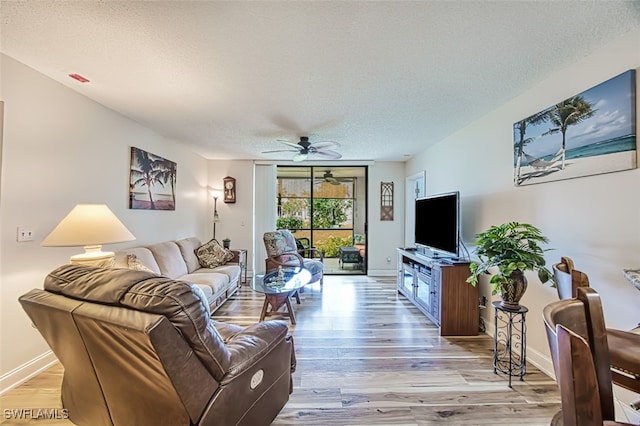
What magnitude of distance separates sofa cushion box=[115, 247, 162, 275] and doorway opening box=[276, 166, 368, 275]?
2.98 metres

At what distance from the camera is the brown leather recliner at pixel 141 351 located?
104cm

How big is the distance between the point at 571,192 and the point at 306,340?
2673mm

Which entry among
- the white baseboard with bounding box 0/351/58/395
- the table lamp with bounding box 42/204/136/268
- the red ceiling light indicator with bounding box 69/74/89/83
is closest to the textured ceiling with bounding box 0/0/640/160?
the red ceiling light indicator with bounding box 69/74/89/83

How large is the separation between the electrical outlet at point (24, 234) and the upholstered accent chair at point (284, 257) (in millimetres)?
2828

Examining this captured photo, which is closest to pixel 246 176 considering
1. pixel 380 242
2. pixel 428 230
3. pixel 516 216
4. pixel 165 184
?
pixel 165 184

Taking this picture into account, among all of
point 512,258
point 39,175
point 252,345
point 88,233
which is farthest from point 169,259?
point 512,258

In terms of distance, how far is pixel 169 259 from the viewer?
356cm

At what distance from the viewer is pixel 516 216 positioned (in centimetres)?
263

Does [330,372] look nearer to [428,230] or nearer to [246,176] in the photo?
[428,230]

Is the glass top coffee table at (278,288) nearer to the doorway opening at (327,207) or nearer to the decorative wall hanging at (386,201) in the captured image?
the doorway opening at (327,207)

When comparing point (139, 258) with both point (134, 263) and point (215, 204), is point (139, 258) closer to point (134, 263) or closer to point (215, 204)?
point (134, 263)

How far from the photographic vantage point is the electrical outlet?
2109 mm

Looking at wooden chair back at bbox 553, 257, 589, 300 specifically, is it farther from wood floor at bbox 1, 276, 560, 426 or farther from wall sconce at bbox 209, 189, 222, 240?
wall sconce at bbox 209, 189, 222, 240

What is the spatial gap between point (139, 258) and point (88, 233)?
1.02 m
